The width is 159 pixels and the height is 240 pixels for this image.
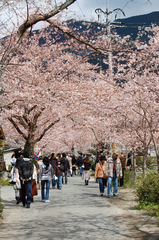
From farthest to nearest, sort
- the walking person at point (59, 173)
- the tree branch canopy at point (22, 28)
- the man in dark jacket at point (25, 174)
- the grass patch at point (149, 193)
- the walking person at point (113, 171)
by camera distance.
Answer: the walking person at point (59, 173)
the walking person at point (113, 171)
the man in dark jacket at point (25, 174)
the grass patch at point (149, 193)
the tree branch canopy at point (22, 28)

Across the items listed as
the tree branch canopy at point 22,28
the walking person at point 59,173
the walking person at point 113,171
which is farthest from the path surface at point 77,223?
the walking person at point 59,173

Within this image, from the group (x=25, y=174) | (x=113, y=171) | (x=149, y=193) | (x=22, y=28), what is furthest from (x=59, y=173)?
(x=22, y=28)

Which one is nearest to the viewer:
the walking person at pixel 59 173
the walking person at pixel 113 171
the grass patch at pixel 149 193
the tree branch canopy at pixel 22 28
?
the tree branch canopy at pixel 22 28

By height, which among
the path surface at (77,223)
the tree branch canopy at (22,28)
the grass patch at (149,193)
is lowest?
the path surface at (77,223)

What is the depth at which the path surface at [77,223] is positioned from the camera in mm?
5336

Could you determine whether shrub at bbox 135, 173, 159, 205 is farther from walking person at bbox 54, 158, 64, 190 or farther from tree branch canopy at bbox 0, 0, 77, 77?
walking person at bbox 54, 158, 64, 190

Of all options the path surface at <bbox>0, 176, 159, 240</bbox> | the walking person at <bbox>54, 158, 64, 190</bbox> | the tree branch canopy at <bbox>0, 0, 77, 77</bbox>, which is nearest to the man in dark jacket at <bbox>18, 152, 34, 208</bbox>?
the path surface at <bbox>0, 176, 159, 240</bbox>

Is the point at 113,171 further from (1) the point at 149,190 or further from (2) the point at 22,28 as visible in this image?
(2) the point at 22,28

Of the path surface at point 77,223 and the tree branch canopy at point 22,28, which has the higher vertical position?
the tree branch canopy at point 22,28

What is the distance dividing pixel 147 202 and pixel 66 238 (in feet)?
11.7

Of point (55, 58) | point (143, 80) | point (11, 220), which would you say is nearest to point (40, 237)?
point (11, 220)

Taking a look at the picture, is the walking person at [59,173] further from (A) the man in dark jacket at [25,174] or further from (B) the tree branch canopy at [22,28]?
(B) the tree branch canopy at [22,28]

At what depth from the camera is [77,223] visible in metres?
6.32

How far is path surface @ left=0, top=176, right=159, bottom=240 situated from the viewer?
210 inches
